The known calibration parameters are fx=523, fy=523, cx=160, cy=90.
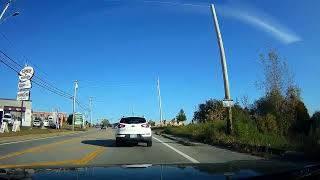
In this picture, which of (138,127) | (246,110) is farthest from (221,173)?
(246,110)

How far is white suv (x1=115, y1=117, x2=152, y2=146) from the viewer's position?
92.8 feet

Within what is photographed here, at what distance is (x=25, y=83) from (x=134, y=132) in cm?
3372

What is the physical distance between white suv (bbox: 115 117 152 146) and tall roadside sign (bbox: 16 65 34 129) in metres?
31.5

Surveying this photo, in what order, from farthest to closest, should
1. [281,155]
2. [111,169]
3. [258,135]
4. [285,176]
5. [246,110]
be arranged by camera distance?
[246,110] < [258,135] < [281,155] < [111,169] < [285,176]

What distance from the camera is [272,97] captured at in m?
32.2

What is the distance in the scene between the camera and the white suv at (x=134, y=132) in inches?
1113

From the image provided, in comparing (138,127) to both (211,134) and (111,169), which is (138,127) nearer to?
(211,134)

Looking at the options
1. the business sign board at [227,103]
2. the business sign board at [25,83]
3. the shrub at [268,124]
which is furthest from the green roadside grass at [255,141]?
the business sign board at [25,83]

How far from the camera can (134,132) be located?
2838 centimetres

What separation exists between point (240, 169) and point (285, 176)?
94 cm

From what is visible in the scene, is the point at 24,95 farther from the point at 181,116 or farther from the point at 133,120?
the point at 181,116

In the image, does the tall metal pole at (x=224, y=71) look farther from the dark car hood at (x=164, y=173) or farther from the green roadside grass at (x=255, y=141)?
the dark car hood at (x=164, y=173)

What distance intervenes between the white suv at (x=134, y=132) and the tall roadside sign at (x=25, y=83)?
103 ft

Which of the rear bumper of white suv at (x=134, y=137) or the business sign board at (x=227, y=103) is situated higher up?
the business sign board at (x=227, y=103)
